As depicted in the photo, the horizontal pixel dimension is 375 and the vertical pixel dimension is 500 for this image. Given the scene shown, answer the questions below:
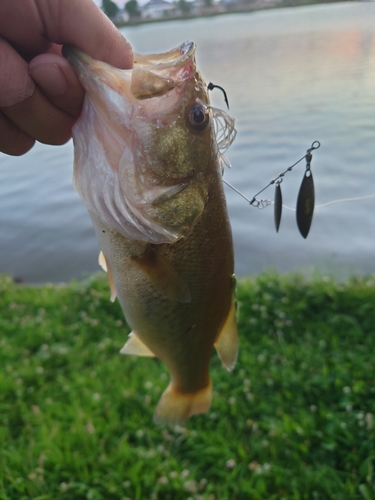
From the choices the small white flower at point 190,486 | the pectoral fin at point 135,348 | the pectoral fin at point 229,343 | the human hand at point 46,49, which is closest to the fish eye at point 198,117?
the human hand at point 46,49

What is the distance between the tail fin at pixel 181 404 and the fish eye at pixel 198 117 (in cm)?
116

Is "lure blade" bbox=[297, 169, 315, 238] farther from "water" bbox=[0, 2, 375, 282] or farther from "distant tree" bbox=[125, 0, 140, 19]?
"distant tree" bbox=[125, 0, 140, 19]

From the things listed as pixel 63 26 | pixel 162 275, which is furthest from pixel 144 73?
pixel 162 275

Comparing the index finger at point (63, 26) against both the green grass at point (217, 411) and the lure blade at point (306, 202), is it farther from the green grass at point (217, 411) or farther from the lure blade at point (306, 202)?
the green grass at point (217, 411)

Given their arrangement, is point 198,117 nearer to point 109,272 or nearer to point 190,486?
point 109,272

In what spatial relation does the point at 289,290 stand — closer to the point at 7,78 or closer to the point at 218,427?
the point at 218,427

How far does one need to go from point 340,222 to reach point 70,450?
4.93 metres

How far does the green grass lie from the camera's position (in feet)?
7.97

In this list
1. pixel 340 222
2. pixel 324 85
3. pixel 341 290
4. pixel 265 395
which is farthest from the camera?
pixel 324 85

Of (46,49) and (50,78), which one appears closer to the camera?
(50,78)

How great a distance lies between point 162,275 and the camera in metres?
1.37

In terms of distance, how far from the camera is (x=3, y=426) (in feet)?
9.70

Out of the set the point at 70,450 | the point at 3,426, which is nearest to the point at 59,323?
the point at 3,426

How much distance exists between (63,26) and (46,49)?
136 millimetres
